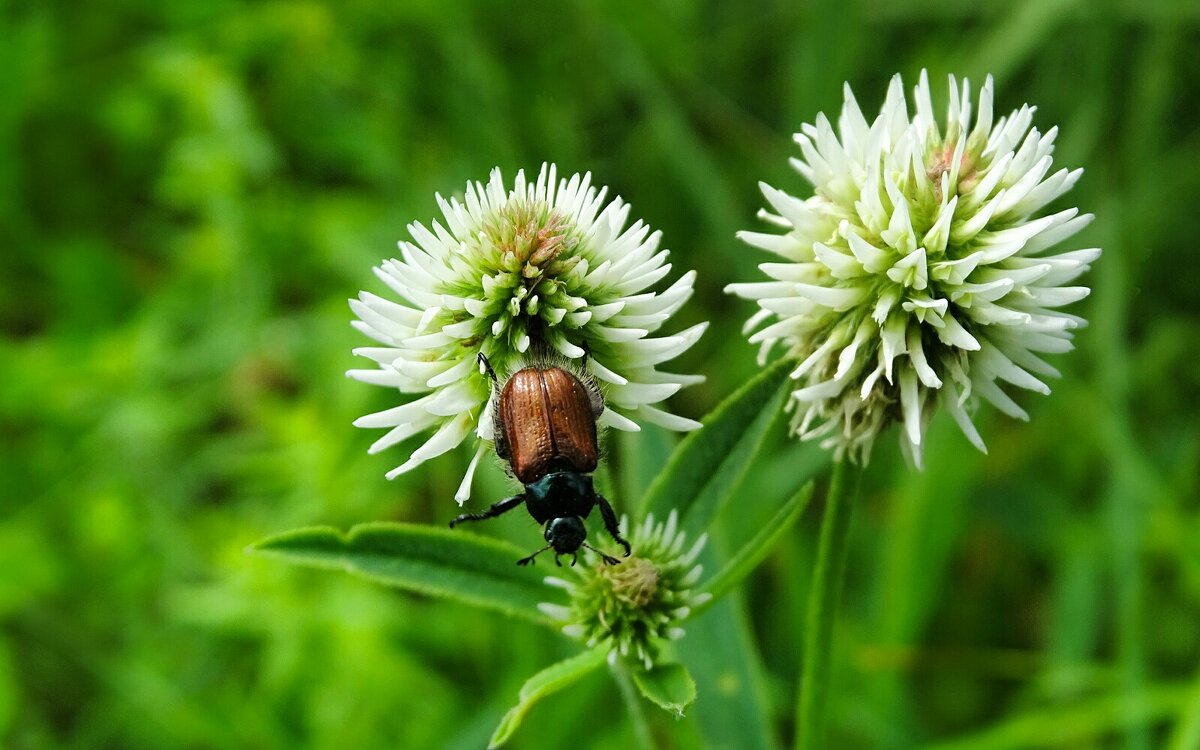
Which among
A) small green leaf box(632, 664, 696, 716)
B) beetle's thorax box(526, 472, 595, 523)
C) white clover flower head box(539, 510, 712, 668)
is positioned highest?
beetle's thorax box(526, 472, 595, 523)

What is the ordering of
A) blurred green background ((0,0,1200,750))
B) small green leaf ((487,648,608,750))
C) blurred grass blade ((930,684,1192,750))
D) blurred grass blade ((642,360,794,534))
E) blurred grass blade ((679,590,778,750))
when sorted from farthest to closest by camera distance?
1. blurred green background ((0,0,1200,750))
2. blurred grass blade ((930,684,1192,750))
3. blurred grass blade ((679,590,778,750))
4. blurred grass blade ((642,360,794,534))
5. small green leaf ((487,648,608,750))

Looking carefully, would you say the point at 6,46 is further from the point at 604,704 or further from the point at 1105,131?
the point at 1105,131

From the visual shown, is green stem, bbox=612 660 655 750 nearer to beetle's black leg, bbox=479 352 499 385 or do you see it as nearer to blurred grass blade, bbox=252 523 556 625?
blurred grass blade, bbox=252 523 556 625

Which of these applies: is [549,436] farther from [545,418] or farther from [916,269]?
[916,269]

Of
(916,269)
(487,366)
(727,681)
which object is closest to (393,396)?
(727,681)

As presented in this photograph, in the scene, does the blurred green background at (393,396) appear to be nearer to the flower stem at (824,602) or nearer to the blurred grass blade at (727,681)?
the blurred grass blade at (727,681)

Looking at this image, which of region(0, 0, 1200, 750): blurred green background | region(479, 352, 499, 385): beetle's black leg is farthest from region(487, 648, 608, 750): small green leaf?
region(0, 0, 1200, 750): blurred green background

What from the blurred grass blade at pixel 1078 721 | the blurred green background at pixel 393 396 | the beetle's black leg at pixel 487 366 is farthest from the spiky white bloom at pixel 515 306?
the blurred grass blade at pixel 1078 721
